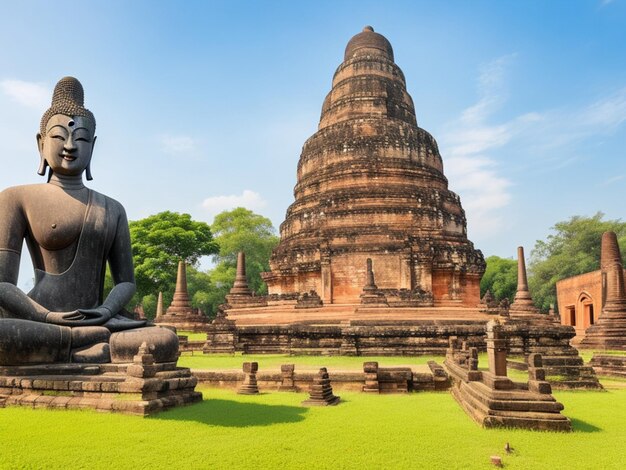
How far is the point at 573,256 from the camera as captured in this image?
54031 mm

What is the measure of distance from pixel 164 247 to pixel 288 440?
149 feet

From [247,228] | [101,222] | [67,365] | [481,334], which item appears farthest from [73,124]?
[247,228]

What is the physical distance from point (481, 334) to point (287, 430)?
12.7m

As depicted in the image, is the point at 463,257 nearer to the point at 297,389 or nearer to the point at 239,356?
the point at 239,356

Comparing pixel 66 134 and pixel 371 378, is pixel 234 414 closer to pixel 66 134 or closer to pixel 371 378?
pixel 371 378

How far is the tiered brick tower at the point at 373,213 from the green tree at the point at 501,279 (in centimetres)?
3433

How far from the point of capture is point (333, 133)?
32.1 m

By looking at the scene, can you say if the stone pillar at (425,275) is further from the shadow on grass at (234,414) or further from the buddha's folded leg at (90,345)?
the buddha's folded leg at (90,345)

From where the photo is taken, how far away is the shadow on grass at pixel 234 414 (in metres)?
6.69

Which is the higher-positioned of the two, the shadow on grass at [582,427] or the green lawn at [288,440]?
the green lawn at [288,440]

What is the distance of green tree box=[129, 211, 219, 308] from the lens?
152ft

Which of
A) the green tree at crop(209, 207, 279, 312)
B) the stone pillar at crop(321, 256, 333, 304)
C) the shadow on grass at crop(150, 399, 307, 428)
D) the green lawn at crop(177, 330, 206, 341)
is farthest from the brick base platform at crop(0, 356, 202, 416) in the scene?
the green tree at crop(209, 207, 279, 312)

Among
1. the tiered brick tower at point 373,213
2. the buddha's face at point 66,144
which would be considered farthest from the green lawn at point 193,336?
the buddha's face at point 66,144

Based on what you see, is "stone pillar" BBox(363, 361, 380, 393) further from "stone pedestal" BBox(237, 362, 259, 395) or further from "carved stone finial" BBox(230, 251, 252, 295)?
"carved stone finial" BBox(230, 251, 252, 295)
